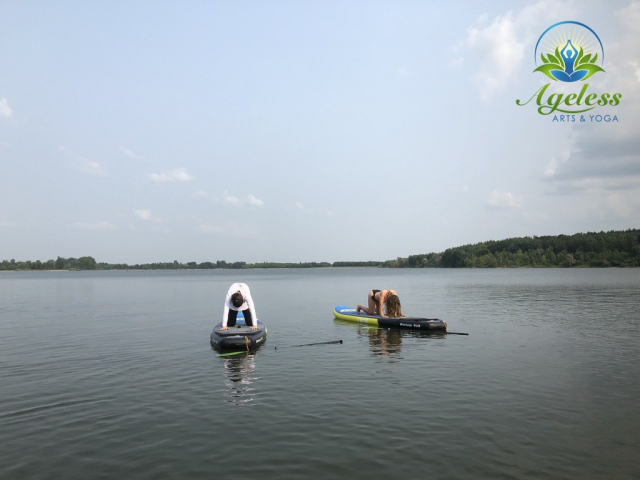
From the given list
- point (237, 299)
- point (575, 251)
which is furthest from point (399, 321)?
point (575, 251)

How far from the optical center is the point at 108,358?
62.8ft

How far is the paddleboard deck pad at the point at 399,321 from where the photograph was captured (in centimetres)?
2455

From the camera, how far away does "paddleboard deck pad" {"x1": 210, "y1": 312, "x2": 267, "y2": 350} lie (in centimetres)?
1931

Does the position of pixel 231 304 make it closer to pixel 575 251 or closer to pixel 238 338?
pixel 238 338

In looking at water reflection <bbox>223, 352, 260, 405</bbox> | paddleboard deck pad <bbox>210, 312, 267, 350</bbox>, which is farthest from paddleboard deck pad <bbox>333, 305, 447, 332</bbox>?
water reflection <bbox>223, 352, 260, 405</bbox>

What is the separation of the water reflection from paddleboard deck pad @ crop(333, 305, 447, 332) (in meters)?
9.98

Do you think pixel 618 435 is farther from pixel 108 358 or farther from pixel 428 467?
pixel 108 358

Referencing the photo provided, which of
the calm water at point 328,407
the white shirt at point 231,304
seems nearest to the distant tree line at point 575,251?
the calm water at point 328,407

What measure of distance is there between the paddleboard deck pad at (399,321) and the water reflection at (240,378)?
393 inches

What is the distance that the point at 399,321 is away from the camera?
84.0 feet

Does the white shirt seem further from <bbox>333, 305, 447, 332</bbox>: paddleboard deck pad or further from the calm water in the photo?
<bbox>333, 305, 447, 332</bbox>: paddleboard deck pad

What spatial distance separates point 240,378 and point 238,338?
171 inches

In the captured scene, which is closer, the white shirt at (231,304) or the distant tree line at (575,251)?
the white shirt at (231,304)

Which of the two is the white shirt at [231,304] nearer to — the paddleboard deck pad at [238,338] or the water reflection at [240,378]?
the paddleboard deck pad at [238,338]
